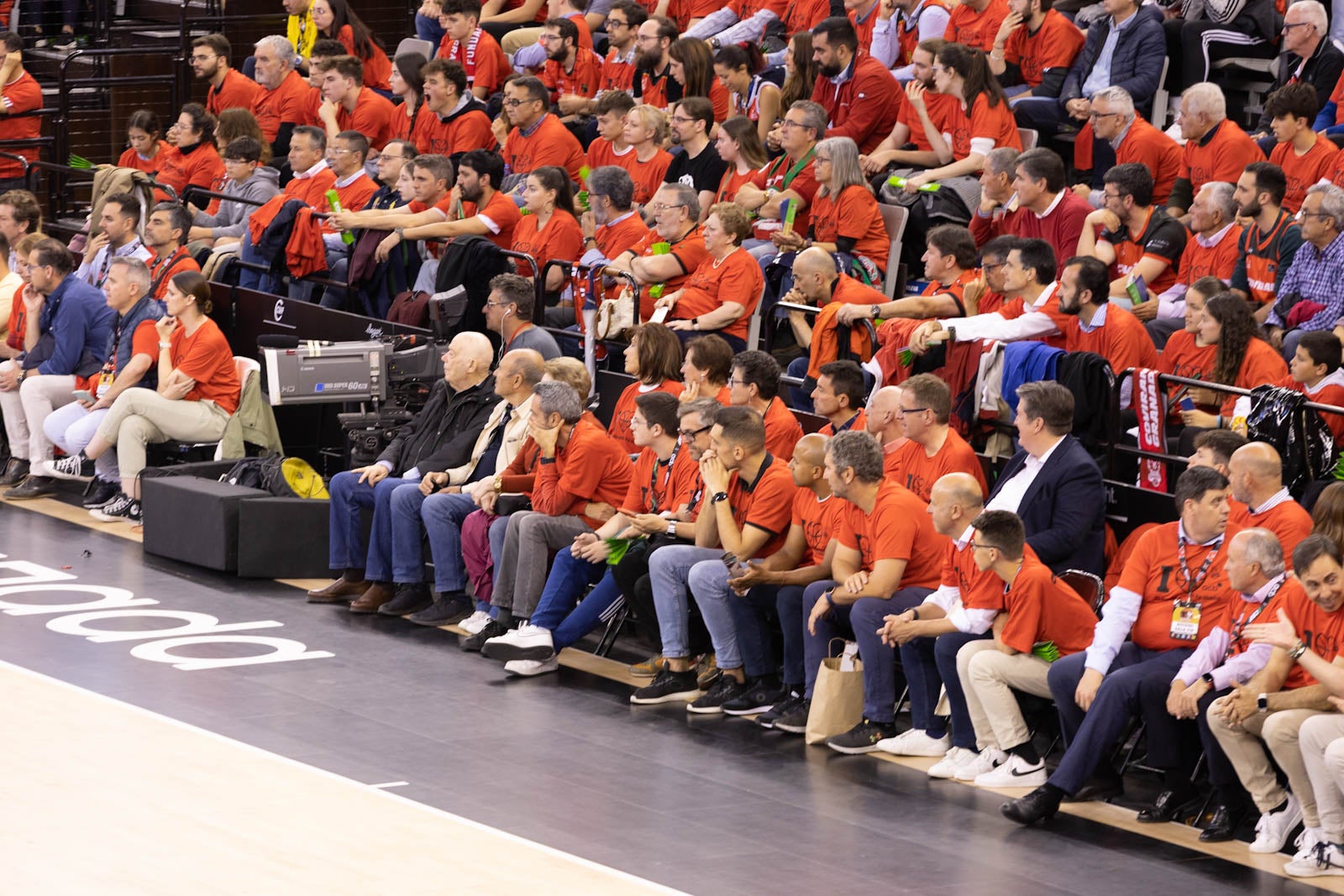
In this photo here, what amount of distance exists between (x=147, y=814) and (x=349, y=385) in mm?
3844

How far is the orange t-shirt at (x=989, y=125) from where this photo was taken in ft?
36.1

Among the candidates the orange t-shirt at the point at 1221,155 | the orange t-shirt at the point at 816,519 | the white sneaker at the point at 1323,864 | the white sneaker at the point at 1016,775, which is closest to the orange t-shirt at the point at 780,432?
the orange t-shirt at the point at 816,519

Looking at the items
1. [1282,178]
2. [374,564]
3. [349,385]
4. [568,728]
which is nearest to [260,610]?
[374,564]

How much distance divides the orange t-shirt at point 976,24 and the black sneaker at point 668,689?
5116 millimetres

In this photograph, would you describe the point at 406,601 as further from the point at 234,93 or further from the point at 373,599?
the point at 234,93

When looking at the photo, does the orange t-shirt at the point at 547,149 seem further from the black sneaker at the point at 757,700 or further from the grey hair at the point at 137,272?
the black sneaker at the point at 757,700

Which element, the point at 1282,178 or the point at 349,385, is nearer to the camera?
the point at 1282,178

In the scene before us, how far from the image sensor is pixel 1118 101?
10.5 meters

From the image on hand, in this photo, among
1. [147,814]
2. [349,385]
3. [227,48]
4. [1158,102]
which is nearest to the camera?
[147,814]

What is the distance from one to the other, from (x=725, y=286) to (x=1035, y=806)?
12.4ft

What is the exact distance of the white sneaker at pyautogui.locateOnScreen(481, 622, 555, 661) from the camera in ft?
28.1

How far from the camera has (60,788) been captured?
6797 mm

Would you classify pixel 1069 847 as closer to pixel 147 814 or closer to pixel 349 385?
pixel 147 814

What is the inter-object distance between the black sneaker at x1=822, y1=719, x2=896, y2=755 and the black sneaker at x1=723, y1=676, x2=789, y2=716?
467mm
